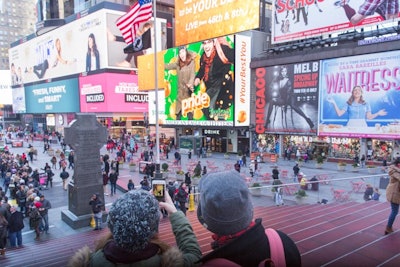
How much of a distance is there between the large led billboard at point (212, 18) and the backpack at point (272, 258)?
35138 mm

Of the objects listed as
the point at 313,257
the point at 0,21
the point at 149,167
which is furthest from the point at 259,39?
the point at 0,21

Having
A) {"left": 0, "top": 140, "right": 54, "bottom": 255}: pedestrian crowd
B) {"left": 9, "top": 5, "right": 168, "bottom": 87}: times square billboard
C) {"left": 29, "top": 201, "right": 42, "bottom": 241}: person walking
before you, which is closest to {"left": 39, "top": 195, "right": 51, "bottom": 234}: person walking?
{"left": 0, "top": 140, "right": 54, "bottom": 255}: pedestrian crowd

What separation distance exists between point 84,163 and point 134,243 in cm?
1228

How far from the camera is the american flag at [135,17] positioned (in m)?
15.0

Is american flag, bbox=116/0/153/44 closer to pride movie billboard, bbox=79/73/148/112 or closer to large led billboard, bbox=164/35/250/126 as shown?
large led billboard, bbox=164/35/250/126

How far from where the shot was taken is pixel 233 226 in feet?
6.41

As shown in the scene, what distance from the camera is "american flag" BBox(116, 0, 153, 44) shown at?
590 inches

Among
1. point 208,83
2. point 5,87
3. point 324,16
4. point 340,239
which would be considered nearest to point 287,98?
point 324,16

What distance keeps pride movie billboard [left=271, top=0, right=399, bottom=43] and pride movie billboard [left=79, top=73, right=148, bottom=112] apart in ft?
95.7

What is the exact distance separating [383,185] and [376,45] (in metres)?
18.8

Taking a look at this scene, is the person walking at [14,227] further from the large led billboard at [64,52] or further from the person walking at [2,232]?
the large led billboard at [64,52]

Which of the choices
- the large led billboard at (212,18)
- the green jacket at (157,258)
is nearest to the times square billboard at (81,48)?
the large led billboard at (212,18)

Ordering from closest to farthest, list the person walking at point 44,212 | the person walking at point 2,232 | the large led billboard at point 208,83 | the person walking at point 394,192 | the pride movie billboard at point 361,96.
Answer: the person walking at point 394,192
the person walking at point 2,232
the person walking at point 44,212
the pride movie billboard at point 361,96
the large led billboard at point 208,83

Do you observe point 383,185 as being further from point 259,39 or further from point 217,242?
point 259,39
